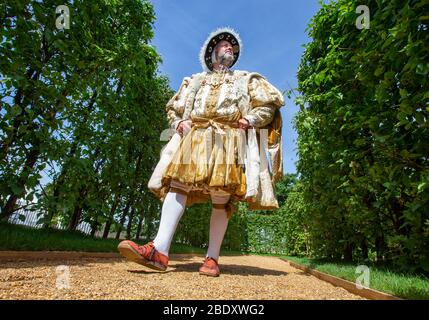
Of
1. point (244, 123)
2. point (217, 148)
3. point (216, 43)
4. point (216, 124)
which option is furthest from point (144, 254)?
point (216, 43)

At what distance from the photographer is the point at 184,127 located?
12.2ft

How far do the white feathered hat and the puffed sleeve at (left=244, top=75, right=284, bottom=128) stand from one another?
0.54m

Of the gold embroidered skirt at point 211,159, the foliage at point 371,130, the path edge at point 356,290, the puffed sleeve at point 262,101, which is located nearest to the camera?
the path edge at point 356,290

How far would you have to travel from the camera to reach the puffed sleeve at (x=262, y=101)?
3742 millimetres

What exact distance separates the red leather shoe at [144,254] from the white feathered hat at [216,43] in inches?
98.3

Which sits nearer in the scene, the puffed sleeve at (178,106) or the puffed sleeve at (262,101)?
the puffed sleeve at (262,101)

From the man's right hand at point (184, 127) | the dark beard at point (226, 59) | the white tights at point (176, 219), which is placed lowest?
the white tights at point (176, 219)

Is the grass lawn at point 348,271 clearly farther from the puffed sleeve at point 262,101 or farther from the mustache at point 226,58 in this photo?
the mustache at point 226,58

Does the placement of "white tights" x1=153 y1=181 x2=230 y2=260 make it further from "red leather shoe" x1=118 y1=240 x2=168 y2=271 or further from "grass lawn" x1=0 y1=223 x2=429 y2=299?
"grass lawn" x1=0 y1=223 x2=429 y2=299

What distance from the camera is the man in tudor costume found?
330 centimetres

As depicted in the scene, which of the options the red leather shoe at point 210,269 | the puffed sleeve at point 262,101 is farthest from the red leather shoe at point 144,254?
the puffed sleeve at point 262,101

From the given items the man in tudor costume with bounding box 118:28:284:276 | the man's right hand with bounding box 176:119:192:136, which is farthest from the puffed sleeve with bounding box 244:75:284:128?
the man's right hand with bounding box 176:119:192:136

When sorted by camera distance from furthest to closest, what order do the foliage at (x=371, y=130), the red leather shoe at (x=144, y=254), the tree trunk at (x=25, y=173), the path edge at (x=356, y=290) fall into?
the tree trunk at (x=25, y=173), the red leather shoe at (x=144, y=254), the foliage at (x=371, y=130), the path edge at (x=356, y=290)

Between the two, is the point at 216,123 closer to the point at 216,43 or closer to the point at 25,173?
the point at 216,43
